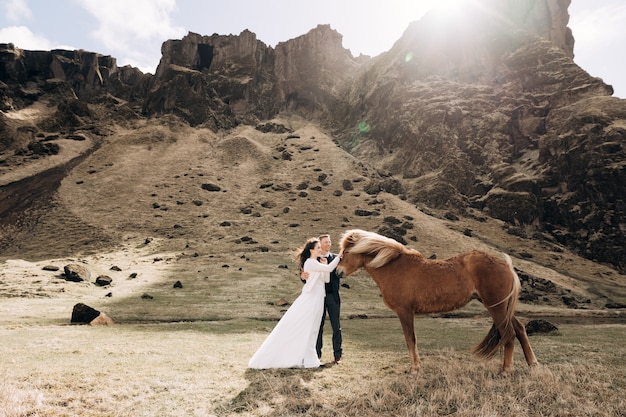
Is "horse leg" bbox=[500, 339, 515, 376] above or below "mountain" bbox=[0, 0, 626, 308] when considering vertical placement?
below

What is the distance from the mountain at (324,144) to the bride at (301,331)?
2028 inches

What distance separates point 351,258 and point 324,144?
399 ft

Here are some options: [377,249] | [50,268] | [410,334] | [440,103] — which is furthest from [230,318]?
[440,103]

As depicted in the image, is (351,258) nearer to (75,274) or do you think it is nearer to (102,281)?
(102,281)

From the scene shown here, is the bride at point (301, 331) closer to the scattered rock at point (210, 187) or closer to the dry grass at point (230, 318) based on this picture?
the dry grass at point (230, 318)

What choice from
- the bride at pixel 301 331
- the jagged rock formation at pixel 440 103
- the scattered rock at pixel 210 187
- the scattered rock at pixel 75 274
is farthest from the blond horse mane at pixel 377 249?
the scattered rock at pixel 210 187

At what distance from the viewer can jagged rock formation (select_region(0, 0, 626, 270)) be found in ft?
302

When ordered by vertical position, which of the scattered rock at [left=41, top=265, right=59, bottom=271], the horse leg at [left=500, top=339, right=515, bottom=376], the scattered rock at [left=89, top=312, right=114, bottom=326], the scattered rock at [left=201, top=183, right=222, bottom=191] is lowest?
the scattered rock at [left=89, top=312, right=114, bottom=326]

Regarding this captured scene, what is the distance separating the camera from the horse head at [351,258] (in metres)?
10.1

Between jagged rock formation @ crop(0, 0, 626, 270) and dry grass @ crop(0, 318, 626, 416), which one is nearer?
dry grass @ crop(0, 318, 626, 416)

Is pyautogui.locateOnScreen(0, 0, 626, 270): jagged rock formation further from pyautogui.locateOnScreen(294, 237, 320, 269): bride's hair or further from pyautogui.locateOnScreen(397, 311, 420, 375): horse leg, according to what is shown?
pyautogui.locateOnScreen(397, 311, 420, 375): horse leg

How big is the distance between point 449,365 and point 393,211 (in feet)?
242

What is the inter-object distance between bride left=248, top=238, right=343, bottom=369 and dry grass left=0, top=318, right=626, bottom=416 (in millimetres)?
460

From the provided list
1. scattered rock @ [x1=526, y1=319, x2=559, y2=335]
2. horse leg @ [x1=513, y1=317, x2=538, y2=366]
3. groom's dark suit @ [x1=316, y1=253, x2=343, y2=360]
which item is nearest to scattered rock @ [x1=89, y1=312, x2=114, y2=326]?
groom's dark suit @ [x1=316, y1=253, x2=343, y2=360]
